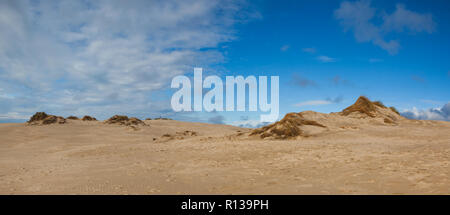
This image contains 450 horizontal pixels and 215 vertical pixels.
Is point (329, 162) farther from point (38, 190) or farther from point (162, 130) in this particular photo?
point (162, 130)

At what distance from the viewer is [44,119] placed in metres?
23.0

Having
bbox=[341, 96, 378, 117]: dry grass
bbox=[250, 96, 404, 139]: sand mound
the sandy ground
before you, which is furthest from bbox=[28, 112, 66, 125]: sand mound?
bbox=[341, 96, 378, 117]: dry grass

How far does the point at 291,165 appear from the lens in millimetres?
7586

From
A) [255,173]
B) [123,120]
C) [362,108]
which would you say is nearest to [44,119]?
[123,120]

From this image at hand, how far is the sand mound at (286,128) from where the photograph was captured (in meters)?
13.6

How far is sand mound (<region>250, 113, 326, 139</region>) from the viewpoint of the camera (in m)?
13.6

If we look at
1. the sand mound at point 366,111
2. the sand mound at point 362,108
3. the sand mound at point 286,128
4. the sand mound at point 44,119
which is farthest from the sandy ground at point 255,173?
the sand mound at point 44,119

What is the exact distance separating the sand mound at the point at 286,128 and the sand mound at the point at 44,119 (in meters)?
17.3

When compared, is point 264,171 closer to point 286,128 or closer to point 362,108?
point 286,128

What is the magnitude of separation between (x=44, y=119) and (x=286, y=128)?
66.1 ft

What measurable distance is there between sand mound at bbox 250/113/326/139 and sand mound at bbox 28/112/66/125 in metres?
17.3

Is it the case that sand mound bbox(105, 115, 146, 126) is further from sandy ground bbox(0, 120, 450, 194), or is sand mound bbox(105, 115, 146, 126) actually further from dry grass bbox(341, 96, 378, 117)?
dry grass bbox(341, 96, 378, 117)
